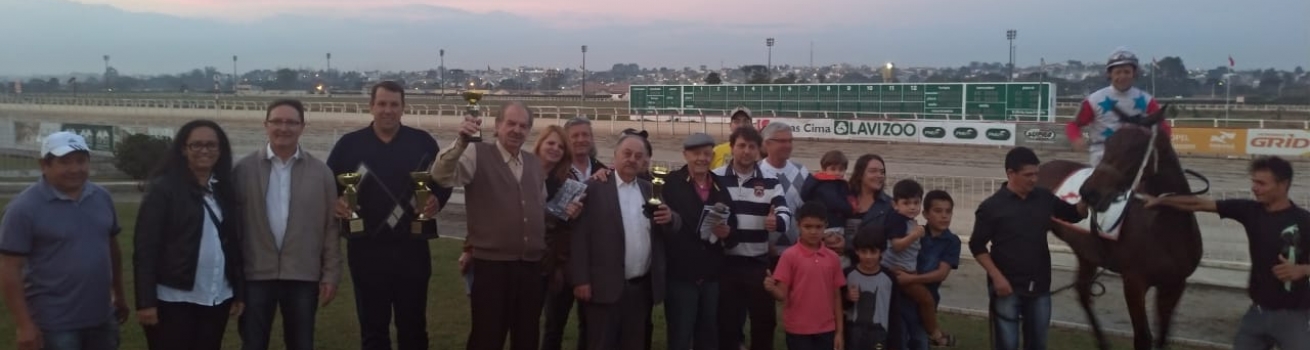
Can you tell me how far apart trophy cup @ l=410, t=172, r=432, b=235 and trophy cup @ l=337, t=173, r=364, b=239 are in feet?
0.84

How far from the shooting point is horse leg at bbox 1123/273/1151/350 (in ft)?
20.5

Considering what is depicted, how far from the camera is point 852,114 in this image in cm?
4369

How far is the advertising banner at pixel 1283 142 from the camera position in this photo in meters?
26.9

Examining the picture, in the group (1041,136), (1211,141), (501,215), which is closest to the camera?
(501,215)

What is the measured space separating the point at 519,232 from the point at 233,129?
43402 millimetres

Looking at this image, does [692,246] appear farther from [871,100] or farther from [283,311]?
[871,100]

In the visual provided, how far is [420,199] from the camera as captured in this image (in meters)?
4.88

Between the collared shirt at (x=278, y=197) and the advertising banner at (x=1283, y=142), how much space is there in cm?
2803

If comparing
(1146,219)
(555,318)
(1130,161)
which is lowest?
(555,318)

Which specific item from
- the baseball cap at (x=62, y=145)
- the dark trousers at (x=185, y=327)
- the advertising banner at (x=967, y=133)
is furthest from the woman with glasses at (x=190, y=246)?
the advertising banner at (x=967, y=133)

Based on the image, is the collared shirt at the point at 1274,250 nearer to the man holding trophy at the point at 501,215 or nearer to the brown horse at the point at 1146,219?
the brown horse at the point at 1146,219

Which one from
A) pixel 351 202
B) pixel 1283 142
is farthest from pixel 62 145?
pixel 1283 142

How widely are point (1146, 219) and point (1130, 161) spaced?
1.47 ft

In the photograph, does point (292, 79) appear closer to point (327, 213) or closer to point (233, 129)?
point (233, 129)
